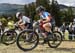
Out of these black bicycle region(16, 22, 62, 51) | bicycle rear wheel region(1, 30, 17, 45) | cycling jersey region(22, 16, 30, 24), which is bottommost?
bicycle rear wheel region(1, 30, 17, 45)

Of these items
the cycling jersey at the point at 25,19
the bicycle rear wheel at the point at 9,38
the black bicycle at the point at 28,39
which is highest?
the cycling jersey at the point at 25,19

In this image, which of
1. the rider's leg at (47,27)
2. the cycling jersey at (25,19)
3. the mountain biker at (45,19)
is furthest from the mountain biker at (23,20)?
the rider's leg at (47,27)

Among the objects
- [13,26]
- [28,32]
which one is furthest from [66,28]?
[28,32]

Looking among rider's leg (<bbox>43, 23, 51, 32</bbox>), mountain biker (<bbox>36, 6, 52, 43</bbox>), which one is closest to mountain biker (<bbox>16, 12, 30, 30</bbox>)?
mountain biker (<bbox>36, 6, 52, 43</bbox>)

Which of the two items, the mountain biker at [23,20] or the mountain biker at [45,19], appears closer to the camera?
the mountain biker at [45,19]

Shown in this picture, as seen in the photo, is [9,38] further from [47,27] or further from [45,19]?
[45,19]

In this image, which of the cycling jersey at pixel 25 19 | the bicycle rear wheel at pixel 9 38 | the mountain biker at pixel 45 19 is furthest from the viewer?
the bicycle rear wheel at pixel 9 38

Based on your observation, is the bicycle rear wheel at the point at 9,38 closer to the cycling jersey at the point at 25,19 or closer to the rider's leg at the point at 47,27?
the cycling jersey at the point at 25,19

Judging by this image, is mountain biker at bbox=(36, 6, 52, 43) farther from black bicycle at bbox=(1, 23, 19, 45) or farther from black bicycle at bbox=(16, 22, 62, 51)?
black bicycle at bbox=(1, 23, 19, 45)

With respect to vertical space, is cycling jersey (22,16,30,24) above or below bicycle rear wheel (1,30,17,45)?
above

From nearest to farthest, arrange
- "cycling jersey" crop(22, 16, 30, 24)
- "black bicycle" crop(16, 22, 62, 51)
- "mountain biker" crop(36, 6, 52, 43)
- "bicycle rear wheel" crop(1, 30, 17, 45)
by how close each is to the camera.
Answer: "black bicycle" crop(16, 22, 62, 51) < "mountain biker" crop(36, 6, 52, 43) < "cycling jersey" crop(22, 16, 30, 24) < "bicycle rear wheel" crop(1, 30, 17, 45)

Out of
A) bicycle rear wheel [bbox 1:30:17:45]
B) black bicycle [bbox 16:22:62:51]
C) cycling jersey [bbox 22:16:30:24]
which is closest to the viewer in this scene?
black bicycle [bbox 16:22:62:51]

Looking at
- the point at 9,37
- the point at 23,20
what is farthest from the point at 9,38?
the point at 23,20

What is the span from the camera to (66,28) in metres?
17.1
